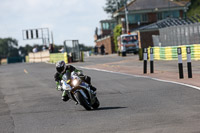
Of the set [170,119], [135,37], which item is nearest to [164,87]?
[170,119]

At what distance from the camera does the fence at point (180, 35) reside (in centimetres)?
3541

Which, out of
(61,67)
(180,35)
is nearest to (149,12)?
(180,35)

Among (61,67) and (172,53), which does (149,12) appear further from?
(61,67)

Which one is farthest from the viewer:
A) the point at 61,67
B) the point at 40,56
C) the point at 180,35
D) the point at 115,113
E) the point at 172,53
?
the point at 40,56

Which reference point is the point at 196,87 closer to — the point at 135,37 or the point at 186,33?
the point at 186,33

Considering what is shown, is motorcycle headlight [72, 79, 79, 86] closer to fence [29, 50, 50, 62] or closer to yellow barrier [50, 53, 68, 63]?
yellow barrier [50, 53, 68, 63]

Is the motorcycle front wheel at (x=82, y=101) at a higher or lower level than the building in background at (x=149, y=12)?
lower

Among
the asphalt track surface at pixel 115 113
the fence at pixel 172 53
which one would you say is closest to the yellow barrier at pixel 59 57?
the fence at pixel 172 53

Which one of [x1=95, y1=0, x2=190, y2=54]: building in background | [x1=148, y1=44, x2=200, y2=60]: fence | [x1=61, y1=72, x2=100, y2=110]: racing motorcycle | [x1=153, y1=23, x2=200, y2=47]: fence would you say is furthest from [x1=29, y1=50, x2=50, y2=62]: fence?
[x1=61, y1=72, x2=100, y2=110]: racing motorcycle

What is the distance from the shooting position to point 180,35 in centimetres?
3838

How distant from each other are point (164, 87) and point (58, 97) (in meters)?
3.16

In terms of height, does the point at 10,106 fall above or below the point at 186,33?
below

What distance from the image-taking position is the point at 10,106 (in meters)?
12.9

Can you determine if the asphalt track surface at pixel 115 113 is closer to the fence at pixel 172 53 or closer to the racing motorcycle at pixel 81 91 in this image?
the racing motorcycle at pixel 81 91
